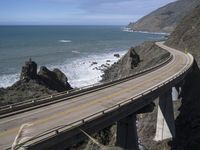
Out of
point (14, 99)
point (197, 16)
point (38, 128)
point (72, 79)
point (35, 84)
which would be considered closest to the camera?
point (38, 128)

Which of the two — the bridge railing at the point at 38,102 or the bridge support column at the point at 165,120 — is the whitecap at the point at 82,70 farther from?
the bridge railing at the point at 38,102

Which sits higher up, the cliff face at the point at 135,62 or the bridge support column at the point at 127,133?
the bridge support column at the point at 127,133

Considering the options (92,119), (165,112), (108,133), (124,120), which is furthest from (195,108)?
(92,119)

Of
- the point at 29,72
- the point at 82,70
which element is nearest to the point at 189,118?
the point at 29,72

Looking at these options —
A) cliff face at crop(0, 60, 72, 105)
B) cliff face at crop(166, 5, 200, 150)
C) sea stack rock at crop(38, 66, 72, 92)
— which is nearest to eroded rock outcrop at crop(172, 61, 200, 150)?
cliff face at crop(166, 5, 200, 150)

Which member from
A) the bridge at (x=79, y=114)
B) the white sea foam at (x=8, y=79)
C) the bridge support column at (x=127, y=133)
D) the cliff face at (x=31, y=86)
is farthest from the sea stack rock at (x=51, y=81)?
the bridge support column at (x=127, y=133)

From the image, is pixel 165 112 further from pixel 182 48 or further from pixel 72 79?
pixel 182 48

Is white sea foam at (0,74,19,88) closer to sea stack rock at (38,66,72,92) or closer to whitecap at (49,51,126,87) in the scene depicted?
whitecap at (49,51,126,87)

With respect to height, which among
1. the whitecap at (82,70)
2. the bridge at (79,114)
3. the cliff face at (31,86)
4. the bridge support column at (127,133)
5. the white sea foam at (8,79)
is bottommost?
the whitecap at (82,70)
